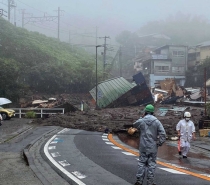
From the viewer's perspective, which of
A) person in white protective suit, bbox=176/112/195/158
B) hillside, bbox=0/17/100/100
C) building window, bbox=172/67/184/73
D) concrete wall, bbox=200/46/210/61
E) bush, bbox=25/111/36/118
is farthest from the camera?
building window, bbox=172/67/184/73

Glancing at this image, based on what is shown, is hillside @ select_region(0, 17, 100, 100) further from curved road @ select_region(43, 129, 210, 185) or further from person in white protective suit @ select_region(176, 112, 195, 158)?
person in white protective suit @ select_region(176, 112, 195, 158)

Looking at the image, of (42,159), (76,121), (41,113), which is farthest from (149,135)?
(41,113)

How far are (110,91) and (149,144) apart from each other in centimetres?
3581

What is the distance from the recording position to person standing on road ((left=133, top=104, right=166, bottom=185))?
6410 mm

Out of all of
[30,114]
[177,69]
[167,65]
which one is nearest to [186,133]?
[30,114]

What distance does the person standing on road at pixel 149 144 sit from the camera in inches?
252

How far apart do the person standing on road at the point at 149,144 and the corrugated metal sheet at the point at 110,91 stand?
113ft

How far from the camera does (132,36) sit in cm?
9162

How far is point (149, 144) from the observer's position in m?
6.46

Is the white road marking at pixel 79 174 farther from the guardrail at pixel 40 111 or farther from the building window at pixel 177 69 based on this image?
the building window at pixel 177 69

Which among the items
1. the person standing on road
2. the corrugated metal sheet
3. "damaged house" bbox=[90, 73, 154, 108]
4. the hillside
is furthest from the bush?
the person standing on road

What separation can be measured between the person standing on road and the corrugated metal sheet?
34590 millimetres

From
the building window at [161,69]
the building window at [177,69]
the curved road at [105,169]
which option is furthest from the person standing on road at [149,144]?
the building window at [177,69]

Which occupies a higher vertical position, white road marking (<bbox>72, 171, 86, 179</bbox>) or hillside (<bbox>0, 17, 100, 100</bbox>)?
hillside (<bbox>0, 17, 100, 100</bbox>)
